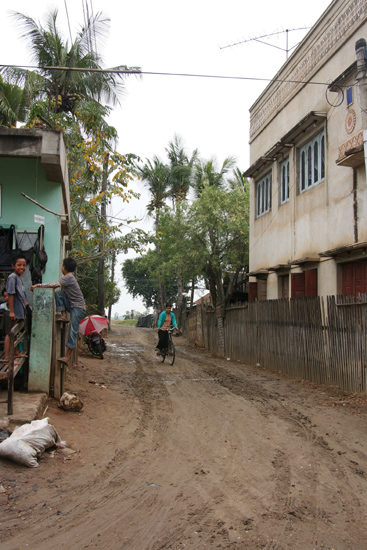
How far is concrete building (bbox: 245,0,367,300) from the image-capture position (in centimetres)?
1051

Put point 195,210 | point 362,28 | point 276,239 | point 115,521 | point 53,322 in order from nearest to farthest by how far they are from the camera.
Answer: point 115,521 → point 53,322 → point 362,28 → point 276,239 → point 195,210

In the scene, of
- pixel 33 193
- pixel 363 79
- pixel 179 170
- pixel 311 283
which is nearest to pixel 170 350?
pixel 311 283

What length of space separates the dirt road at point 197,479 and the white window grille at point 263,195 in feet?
31.1

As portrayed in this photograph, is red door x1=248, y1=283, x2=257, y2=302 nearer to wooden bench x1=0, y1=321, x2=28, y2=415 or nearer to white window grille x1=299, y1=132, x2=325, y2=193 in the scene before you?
white window grille x1=299, y1=132, x2=325, y2=193

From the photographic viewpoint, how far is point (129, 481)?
4.62 metres

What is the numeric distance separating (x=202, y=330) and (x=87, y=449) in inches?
637

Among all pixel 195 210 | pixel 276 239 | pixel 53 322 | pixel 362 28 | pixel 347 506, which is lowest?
pixel 347 506

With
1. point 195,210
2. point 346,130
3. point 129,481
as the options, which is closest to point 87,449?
point 129,481

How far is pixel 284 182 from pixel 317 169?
2545 millimetres

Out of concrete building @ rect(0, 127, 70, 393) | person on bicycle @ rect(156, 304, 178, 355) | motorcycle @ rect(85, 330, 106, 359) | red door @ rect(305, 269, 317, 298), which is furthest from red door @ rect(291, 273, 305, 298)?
concrete building @ rect(0, 127, 70, 393)

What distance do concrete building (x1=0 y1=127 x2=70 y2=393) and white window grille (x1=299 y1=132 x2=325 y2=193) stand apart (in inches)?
285

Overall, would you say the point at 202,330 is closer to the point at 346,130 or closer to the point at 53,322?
the point at 346,130

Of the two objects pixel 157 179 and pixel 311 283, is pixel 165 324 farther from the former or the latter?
pixel 157 179

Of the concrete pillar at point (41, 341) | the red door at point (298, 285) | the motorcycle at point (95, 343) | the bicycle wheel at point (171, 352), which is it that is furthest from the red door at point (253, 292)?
the concrete pillar at point (41, 341)
